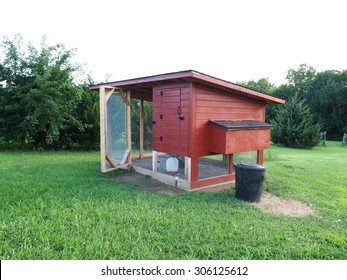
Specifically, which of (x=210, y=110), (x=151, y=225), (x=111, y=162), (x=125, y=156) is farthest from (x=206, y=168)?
(x=151, y=225)

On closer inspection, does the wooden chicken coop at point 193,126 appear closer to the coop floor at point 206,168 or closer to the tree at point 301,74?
the coop floor at point 206,168

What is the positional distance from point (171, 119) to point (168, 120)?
0.40 ft

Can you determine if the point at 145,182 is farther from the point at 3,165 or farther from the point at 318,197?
the point at 3,165

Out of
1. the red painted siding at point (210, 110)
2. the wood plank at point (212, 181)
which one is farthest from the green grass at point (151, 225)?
the red painted siding at point (210, 110)

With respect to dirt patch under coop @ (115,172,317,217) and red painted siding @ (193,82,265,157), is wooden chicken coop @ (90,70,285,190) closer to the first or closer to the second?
red painted siding @ (193,82,265,157)

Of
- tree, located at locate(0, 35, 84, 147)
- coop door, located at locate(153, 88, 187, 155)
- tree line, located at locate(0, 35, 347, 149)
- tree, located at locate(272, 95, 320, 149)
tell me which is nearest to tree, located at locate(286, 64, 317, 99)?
tree, located at locate(272, 95, 320, 149)

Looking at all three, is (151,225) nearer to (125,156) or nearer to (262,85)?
(125,156)

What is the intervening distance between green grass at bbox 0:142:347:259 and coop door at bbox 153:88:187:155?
1.24m

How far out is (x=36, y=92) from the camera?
9555 millimetres

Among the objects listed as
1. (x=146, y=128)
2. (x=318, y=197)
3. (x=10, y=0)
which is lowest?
(x=318, y=197)

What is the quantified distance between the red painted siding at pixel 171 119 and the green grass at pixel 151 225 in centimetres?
120
